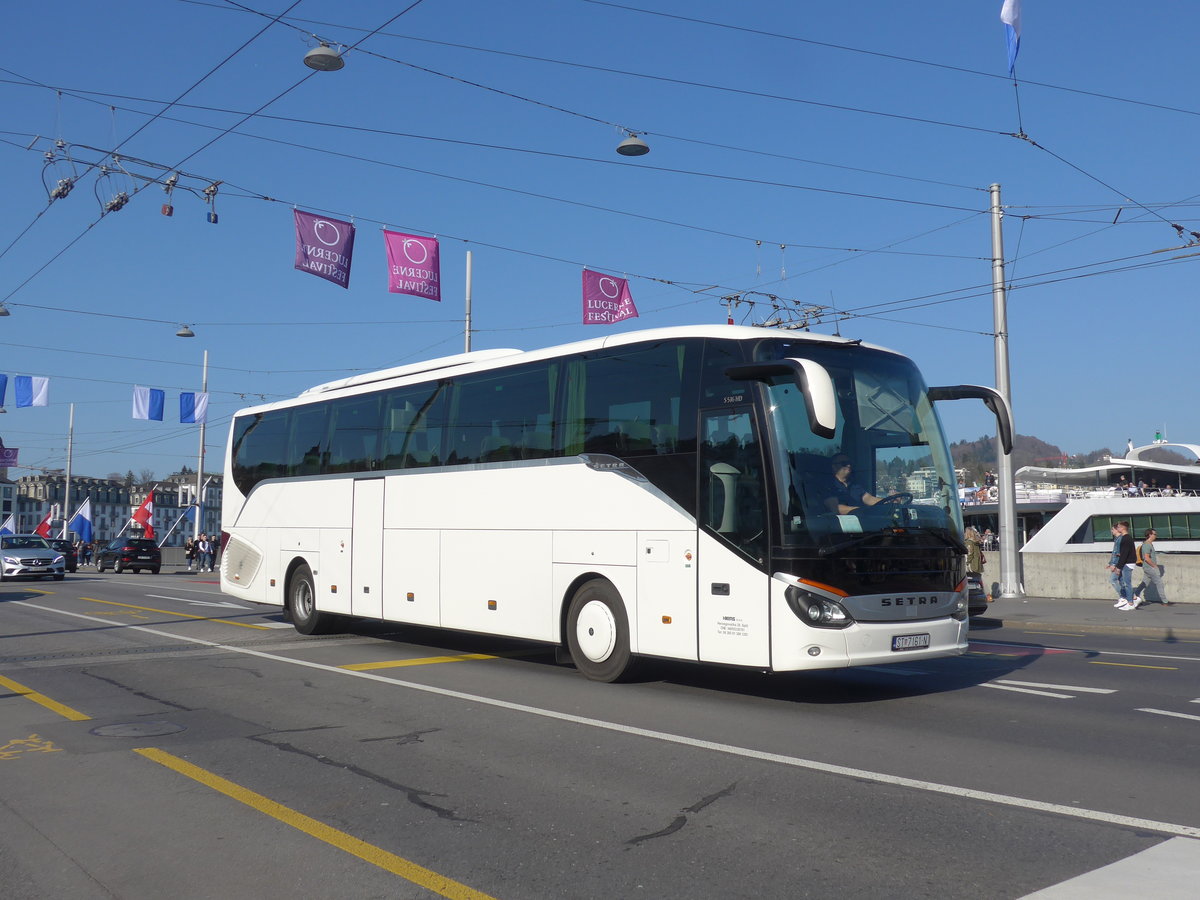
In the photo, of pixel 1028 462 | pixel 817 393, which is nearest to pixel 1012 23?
pixel 817 393

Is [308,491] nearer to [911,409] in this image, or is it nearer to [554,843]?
[911,409]

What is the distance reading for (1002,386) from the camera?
23844 mm

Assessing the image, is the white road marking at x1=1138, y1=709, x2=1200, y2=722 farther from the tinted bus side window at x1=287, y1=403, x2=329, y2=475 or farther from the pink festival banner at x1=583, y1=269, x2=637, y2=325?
the pink festival banner at x1=583, y1=269, x2=637, y2=325

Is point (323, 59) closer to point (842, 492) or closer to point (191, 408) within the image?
point (842, 492)

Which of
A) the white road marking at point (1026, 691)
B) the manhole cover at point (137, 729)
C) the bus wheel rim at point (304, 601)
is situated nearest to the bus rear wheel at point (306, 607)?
the bus wheel rim at point (304, 601)

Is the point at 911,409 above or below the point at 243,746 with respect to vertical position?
above

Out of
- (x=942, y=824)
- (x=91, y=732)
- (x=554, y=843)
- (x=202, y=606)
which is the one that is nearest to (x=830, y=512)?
(x=942, y=824)

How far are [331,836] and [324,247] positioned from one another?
50.4 ft

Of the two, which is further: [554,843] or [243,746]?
[243,746]

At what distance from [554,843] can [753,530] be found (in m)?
4.50

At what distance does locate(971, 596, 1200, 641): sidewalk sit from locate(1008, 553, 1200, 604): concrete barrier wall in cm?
71

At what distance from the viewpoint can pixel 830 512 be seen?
29.9 ft

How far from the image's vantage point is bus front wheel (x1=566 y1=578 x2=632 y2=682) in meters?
10.6

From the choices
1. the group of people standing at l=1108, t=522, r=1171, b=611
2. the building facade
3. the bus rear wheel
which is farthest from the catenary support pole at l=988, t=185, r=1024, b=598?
the building facade
